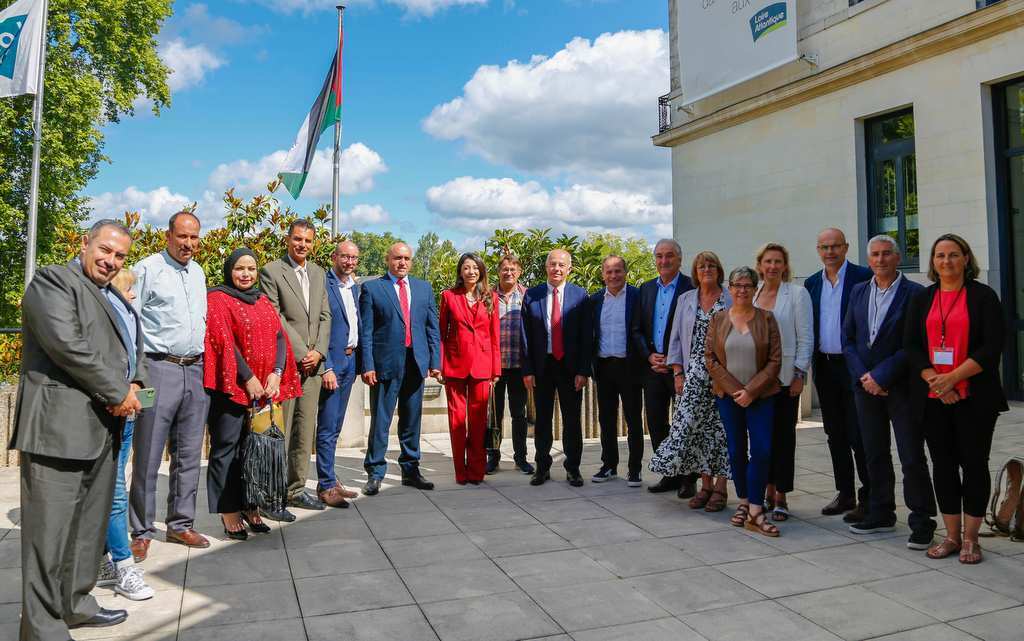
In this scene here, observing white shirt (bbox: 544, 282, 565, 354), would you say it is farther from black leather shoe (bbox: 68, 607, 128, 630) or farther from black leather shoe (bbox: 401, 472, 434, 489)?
black leather shoe (bbox: 68, 607, 128, 630)

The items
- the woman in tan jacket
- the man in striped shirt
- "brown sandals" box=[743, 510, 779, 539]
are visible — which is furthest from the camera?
the man in striped shirt

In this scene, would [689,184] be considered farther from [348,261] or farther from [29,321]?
[29,321]

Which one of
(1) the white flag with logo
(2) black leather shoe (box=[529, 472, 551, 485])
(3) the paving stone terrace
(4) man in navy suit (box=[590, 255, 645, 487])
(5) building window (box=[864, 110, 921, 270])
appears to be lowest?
(3) the paving stone terrace

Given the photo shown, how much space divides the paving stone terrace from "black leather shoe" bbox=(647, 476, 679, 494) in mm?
413

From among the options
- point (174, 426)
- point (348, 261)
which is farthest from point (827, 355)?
point (174, 426)

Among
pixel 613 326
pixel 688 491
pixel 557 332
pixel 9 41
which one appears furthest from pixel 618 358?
pixel 9 41

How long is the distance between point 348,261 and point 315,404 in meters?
1.18

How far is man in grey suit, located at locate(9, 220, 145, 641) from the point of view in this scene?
10.3 ft

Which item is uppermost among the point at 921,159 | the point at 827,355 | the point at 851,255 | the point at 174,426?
the point at 921,159

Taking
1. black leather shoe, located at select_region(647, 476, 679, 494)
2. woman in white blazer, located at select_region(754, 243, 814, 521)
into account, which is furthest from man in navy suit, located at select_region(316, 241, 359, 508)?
woman in white blazer, located at select_region(754, 243, 814, 521)

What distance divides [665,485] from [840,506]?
1359mm

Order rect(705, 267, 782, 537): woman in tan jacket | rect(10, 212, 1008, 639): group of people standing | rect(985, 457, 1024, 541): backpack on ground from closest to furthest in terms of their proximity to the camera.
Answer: rect(10, 212, 1008, 639): group of people standing < rect(985, 457, 1024, 541): backpack on ground < rect(705, 267, 782, 537): woman in tan jacket

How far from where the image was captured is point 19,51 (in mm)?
12719

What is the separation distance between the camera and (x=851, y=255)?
47.9 feet
